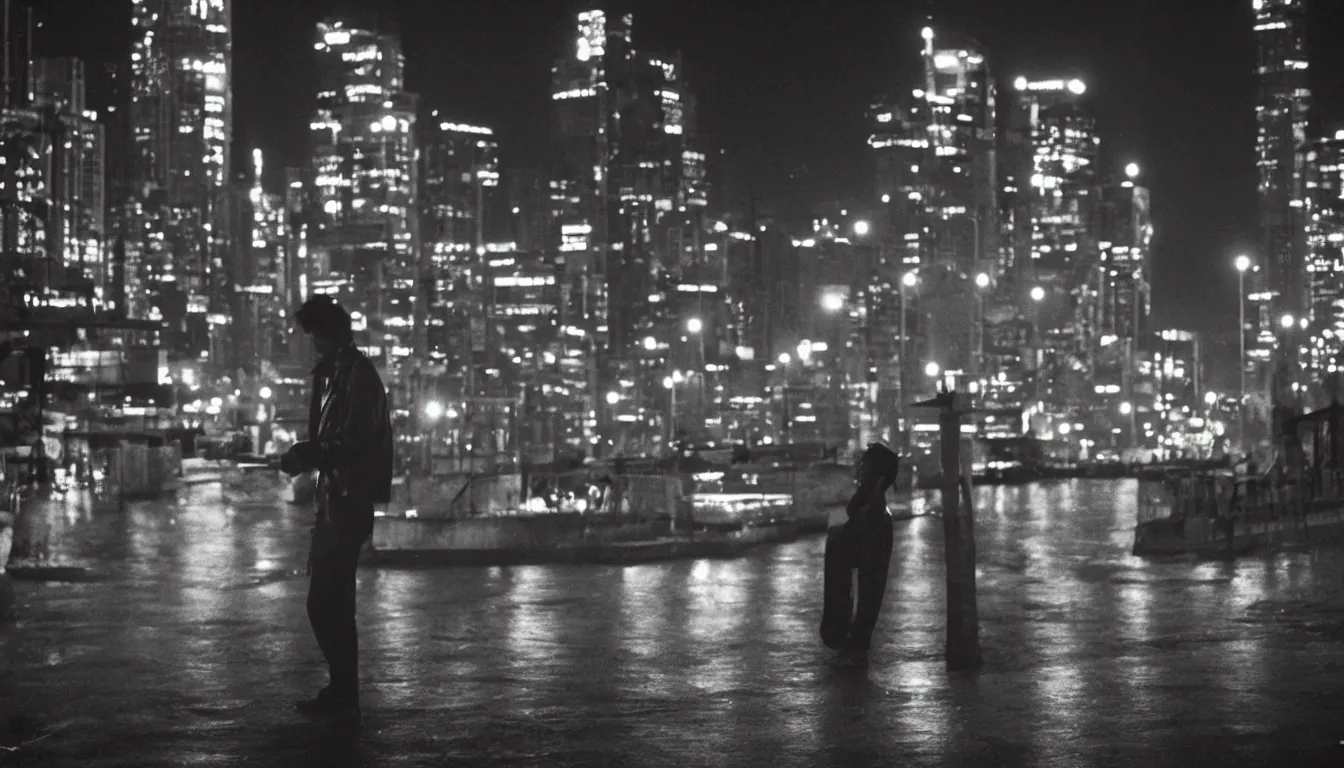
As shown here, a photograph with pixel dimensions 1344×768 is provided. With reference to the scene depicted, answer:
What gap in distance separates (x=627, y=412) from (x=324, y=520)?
179 metres

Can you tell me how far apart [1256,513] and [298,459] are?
23.1 metres

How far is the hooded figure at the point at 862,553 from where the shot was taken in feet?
39.3

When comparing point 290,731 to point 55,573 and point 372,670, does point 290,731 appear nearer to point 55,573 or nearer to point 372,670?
point 372,670

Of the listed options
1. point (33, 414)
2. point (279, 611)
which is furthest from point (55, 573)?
point (33, 414)

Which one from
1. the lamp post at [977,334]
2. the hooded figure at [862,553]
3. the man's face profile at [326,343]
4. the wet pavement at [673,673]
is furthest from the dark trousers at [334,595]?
the lamp post at [977,334]

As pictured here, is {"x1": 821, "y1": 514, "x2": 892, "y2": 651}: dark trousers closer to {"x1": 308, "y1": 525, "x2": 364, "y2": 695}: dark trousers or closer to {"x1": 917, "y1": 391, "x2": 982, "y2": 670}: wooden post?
{"x1": 917, "y1": 391, "x2": 982, "y2": 670}: wooden post

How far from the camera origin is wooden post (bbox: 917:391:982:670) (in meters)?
11.3

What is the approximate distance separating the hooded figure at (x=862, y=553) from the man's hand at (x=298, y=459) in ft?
14.2

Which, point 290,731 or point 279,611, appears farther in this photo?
point 279,611

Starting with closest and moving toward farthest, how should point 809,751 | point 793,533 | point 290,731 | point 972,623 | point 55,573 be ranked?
point 809,751 < point 290,731 < point 972,623 < point 55,573 < point 793,533

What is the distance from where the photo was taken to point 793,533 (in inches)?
1225

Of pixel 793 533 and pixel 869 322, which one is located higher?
pixel 869 322

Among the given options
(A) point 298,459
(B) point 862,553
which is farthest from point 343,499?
(B) point 862,553

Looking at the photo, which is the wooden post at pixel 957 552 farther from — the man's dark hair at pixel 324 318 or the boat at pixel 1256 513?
the boat at pixel 1256 513
